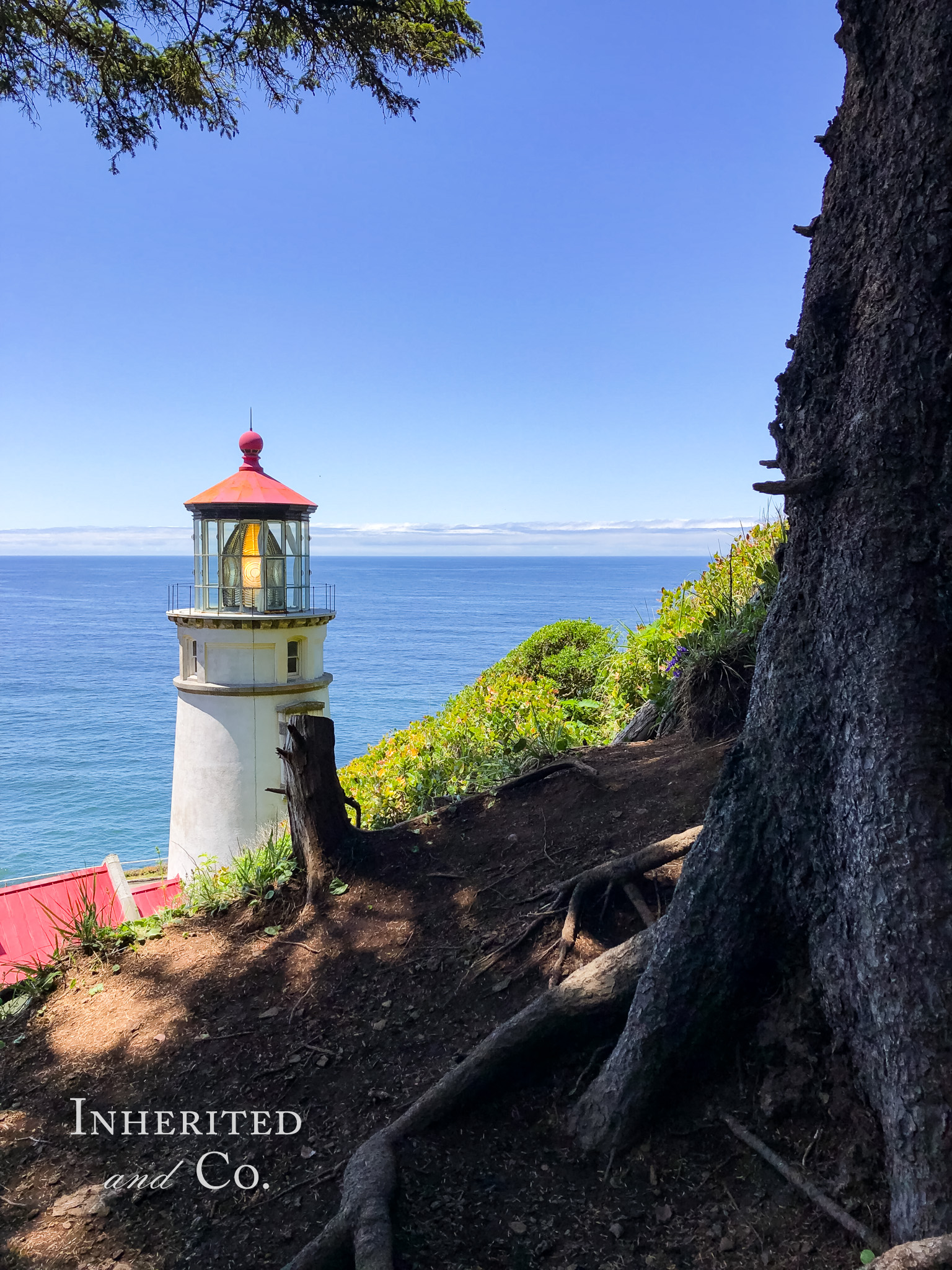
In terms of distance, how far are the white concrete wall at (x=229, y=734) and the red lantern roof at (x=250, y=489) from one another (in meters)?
2.36

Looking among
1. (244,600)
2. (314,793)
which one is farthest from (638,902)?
(244,600)

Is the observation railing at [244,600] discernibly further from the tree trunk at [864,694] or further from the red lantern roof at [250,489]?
the tree trunk at [864,694]

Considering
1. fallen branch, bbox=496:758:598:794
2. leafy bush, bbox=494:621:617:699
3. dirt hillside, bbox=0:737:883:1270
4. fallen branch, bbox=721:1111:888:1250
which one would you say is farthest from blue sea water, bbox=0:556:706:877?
fallen branch, bbox=721:1111:888:1250

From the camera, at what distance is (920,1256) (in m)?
2.11

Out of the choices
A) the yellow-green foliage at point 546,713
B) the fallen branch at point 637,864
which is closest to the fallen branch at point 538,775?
the yellow-green foliage at point 546,713

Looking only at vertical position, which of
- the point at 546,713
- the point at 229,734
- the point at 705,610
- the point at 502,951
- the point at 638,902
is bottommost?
the point at 229,734

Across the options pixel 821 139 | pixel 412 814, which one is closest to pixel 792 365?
pixel 821 139

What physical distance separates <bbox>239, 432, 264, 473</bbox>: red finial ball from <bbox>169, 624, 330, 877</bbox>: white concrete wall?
129 inches

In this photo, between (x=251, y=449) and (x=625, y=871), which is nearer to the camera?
(x=625, y=871)

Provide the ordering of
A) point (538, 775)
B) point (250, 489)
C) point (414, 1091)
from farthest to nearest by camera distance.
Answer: point (250, 489) → point (538, 775) → point (414, 1091)

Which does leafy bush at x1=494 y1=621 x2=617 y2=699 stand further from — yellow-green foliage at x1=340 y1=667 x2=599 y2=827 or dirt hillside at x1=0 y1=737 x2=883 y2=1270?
dirt hillside at x1=0 y1=737 x2=883 y2=1270

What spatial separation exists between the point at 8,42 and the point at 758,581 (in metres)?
7.54

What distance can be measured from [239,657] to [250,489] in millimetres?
3140

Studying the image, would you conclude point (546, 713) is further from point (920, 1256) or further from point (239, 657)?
point (239, 657)
